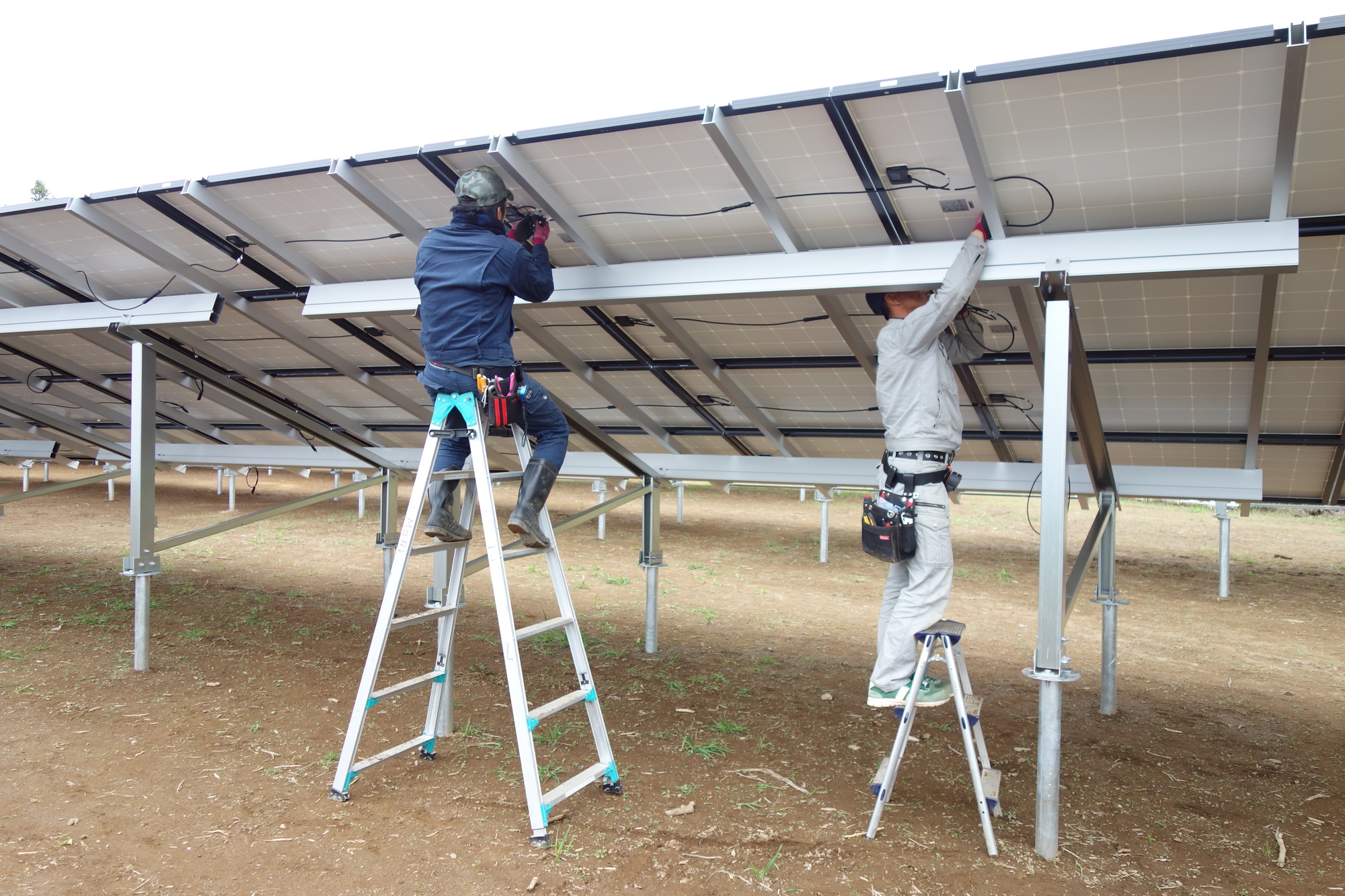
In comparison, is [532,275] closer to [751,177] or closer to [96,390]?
[751,177]

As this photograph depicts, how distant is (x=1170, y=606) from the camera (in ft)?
31.9

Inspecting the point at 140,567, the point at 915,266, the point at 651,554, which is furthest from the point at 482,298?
the point at 140,567

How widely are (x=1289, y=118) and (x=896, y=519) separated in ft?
6.87

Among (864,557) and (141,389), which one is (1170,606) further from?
(141,389)

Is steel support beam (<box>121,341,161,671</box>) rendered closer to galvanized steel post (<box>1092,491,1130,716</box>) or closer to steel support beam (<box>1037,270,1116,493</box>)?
steel support beam (<box>1037,270,1116,493</box>)

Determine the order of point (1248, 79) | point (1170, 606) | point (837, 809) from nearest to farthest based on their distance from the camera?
point (1248, 79)
point (837, 809)
point (1170, 606)

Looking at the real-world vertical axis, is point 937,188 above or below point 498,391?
above

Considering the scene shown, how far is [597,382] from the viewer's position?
19.9 ft

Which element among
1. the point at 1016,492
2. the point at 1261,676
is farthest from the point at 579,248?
the point at 1261,676

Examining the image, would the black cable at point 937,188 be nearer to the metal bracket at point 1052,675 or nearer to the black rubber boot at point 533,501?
the black rubber boot at point 533,501

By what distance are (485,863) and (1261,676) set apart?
6.53 m

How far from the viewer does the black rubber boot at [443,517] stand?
408 centimetres

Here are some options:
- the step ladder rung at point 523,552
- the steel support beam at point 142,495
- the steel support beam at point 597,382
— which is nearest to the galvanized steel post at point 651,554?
the steel support beam at point 597,382

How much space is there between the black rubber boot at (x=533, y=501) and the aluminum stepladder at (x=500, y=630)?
0.05 m
